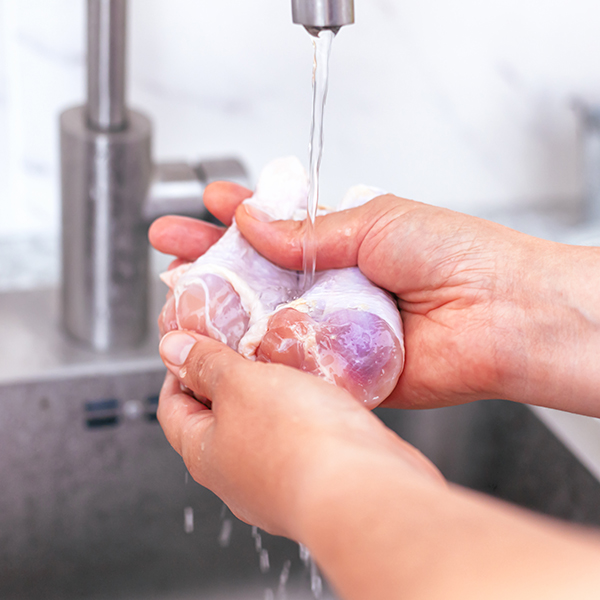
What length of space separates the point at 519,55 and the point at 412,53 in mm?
175

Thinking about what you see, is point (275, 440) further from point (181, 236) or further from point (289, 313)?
point (181, 236)

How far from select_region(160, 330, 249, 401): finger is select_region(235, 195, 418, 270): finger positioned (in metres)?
0.13

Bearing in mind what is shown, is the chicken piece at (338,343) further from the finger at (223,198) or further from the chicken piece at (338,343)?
the finger at (223,198)

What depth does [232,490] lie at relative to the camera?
413mm

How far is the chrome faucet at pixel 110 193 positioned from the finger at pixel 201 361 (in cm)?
25

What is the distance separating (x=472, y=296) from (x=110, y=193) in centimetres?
38

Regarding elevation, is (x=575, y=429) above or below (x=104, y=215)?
below

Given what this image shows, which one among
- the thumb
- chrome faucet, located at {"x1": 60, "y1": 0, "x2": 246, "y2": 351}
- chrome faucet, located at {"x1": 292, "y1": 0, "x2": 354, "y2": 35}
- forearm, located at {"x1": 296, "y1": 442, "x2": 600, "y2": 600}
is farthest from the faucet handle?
forearm, located at {"x1": 296, "y1": 442, "x2": 600, "y2": 600}

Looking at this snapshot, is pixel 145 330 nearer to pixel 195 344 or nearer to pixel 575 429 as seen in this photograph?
pixel 195 344

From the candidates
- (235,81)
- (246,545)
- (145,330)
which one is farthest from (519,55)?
(246,545)

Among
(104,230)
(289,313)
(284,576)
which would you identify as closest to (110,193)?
(104,230)

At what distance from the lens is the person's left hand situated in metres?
0.35

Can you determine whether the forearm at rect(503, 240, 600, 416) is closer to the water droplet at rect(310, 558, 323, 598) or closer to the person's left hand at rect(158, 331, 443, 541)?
the person's left hand at rect(158, 331, 443, 541)

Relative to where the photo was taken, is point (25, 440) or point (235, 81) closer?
point (25, 440)
